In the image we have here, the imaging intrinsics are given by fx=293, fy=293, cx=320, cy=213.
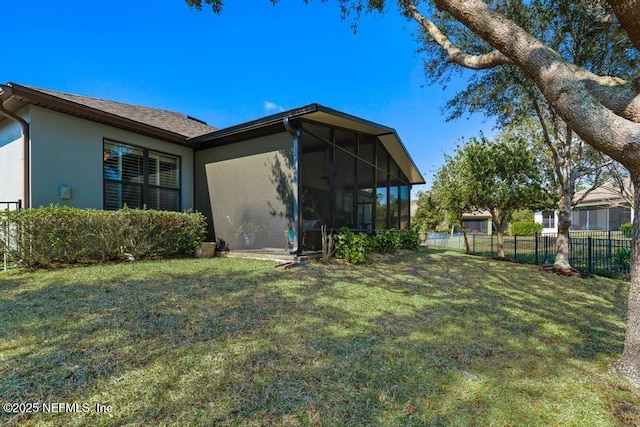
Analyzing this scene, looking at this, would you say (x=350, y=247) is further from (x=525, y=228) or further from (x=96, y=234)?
(x=525, y=228)

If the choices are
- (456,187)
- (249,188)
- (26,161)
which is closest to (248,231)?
(249,188)

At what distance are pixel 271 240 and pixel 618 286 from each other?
793 cm

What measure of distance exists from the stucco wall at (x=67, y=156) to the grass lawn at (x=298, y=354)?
7.20 ft

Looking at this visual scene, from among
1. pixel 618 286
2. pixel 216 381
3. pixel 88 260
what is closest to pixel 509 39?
pixel 216 381

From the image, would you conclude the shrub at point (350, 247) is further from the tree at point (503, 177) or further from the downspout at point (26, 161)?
the downspout at point (26, 161)

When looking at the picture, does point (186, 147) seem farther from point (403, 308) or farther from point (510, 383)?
point (510, 383)

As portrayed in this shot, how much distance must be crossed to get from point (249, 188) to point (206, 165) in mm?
2046

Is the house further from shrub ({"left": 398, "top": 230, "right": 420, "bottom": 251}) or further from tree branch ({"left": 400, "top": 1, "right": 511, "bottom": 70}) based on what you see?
tree branch ({"left": 400, "top": 1, "right": 511, "bottom": 70})

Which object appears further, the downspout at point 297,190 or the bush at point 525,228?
the bush at point 525,228

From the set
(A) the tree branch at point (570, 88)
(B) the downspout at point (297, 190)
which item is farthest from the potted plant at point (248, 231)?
(A) the tree branch at point (570, 88)

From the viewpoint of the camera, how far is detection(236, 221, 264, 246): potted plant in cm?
777

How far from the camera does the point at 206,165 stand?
29.4 ft

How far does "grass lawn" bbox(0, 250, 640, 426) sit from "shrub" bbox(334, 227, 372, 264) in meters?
2.20

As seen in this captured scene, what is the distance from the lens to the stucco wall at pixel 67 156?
20.3 feet
